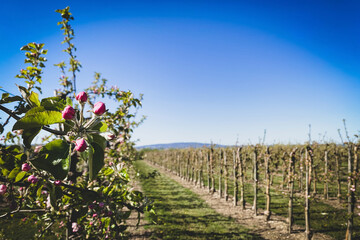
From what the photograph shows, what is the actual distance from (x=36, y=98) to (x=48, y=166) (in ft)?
0.89

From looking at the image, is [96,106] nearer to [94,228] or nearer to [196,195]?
[94,228]

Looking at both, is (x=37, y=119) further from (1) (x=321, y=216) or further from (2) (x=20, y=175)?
(1) (x=321, y=216)

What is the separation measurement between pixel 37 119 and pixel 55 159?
14 centimetres

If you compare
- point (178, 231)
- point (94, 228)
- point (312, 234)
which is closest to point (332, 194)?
point (312, 234)

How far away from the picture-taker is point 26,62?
1.74 metres

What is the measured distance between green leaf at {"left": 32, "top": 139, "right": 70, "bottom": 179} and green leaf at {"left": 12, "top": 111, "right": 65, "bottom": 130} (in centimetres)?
8

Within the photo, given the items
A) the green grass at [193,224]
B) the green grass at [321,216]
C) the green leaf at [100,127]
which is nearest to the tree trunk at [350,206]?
the green grass at [321,216]

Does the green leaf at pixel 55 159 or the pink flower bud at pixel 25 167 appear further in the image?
the pink flower bud at pixel 25 167

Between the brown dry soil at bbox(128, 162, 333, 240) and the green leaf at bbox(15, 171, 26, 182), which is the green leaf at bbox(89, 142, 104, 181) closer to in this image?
the green leaf at bbox(15, 171, 26, 182)

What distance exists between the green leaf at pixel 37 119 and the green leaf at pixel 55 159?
75 millimetres

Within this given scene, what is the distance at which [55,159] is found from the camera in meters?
0.58

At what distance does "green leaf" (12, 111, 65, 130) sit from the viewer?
55cm

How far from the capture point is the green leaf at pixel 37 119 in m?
0.55

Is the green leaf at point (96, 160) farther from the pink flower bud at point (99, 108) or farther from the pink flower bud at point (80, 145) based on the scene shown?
the pink flower bud at point (99, 108)
